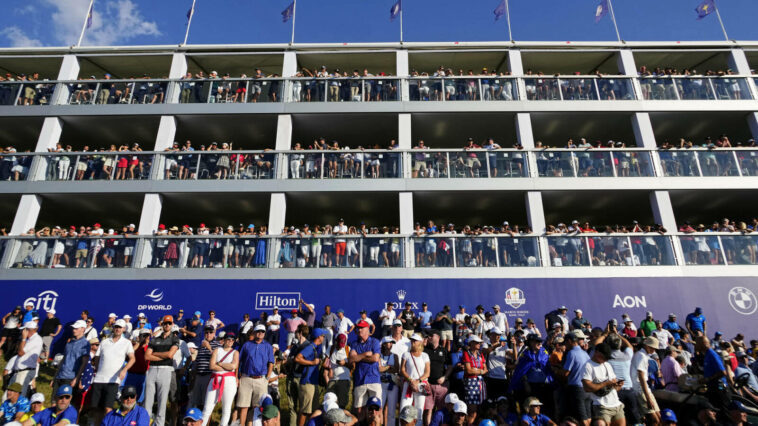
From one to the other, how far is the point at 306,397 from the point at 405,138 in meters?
12.6

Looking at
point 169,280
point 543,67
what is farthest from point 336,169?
point 543,67

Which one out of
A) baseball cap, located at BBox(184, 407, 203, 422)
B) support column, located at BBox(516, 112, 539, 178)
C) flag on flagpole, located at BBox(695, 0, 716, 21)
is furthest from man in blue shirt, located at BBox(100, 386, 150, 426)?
flag on flagpole, located at BBox(695, 0, 716, 21)

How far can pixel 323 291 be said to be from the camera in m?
15.1

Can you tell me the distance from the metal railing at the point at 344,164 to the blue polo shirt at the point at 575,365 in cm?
1142

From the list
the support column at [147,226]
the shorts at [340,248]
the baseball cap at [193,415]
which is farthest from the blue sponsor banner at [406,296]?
the baseball cap at [193,415]

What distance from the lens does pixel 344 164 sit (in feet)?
56.6

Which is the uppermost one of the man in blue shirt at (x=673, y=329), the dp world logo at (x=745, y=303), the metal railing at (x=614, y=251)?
the metal railing at (x=614, y=251)

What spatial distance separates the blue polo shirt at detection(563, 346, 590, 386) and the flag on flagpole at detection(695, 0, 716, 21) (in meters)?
20.7

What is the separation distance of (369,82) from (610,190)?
423 inches

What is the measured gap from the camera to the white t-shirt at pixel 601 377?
19.7 ft

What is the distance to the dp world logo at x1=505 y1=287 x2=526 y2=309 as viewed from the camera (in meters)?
14.8

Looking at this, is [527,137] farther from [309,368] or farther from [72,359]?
[72,359]

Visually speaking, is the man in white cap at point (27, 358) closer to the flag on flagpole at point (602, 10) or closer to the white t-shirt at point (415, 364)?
the white t-shirt at point (415, 364)

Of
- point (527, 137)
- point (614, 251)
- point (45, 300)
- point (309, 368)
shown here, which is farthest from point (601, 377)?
point (45, 300)
